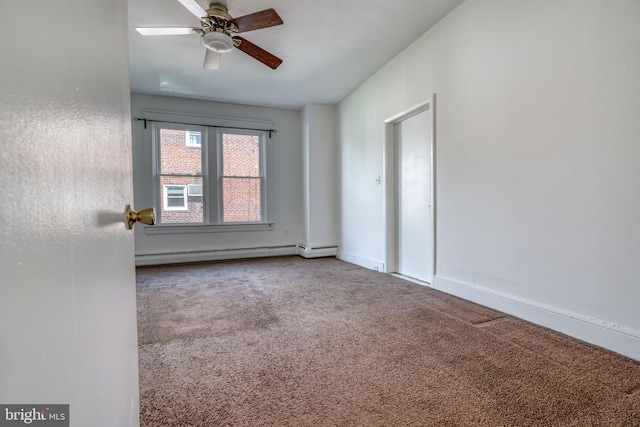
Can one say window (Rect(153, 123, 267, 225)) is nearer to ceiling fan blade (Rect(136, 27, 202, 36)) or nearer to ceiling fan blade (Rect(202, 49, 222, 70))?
ceiling fan blade (Rect(202, 49, 222, 70))

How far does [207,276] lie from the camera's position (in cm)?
397

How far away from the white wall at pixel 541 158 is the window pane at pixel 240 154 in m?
3.10

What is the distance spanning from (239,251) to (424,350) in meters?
4.01

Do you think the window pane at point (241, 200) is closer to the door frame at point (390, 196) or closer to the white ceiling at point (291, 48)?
the white ceiling at point (291, 48)

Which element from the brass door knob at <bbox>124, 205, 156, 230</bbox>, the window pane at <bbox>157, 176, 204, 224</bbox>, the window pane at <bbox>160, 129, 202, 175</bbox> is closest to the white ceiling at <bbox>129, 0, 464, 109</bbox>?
the window pane at <bbox>160, 129, 202, 175</bbox>

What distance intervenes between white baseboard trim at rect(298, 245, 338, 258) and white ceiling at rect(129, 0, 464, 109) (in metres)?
2.57

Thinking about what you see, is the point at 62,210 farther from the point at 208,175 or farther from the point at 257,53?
the point at 208,175

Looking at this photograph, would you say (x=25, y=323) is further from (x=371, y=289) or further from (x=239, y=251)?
(x=239, y=251)

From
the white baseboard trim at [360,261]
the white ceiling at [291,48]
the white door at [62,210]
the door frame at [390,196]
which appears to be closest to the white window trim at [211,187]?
the white ceiling at [291,48]

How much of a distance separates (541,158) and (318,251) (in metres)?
3.70

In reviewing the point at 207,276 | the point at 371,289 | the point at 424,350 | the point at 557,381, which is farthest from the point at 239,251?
the point at 557,381

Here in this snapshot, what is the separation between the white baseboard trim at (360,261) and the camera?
13.6ft

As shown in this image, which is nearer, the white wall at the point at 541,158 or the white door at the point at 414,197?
the white wall at the point at 541,158

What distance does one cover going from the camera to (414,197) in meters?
3.61
